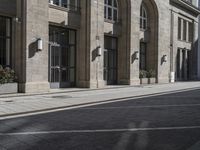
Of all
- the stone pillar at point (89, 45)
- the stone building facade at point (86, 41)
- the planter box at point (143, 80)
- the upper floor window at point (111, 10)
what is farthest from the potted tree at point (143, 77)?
the stone pillar at point (89, 45)

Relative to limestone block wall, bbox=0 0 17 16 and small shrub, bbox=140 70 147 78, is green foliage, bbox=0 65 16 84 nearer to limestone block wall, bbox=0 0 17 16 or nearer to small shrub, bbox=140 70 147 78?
limestone block wall, bbox=0 0 17 16

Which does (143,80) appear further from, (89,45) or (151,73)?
(89,45)

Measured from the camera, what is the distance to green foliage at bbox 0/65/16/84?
54.4 ft

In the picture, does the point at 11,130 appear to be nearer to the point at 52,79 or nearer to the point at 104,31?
the point at 52,79

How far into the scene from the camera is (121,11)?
27.3 m

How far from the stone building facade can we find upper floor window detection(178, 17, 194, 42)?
92.6 inches

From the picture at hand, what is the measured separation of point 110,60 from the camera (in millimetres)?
27031

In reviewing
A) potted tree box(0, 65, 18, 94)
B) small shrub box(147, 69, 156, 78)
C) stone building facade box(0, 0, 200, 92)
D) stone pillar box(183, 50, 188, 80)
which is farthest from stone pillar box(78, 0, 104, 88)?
stone pillar box(183, 50, 188, 80)

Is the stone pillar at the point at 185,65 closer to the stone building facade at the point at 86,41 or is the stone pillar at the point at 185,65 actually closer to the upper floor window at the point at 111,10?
the stone building facade at the point at 86,41

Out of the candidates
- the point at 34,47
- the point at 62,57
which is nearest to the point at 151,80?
the point at 62,57

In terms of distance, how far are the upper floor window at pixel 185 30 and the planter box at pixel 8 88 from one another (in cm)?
2595

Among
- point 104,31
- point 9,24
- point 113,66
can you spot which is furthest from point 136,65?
point 9,24

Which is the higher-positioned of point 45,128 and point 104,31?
point 104,31

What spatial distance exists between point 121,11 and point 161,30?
6.80m
